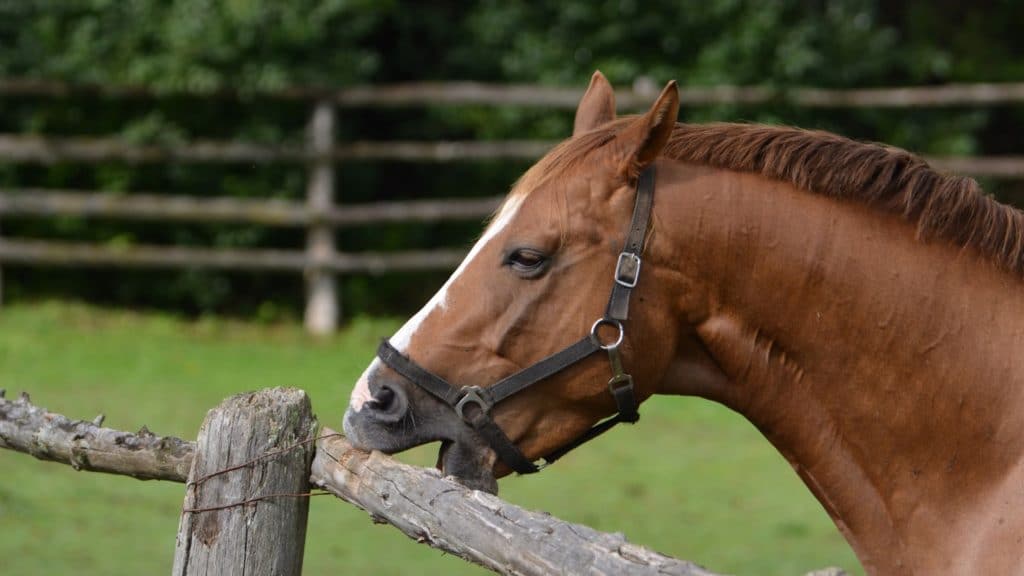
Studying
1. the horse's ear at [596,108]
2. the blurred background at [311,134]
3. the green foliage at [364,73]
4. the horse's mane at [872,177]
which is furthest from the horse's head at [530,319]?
the green foliage at [364,73]

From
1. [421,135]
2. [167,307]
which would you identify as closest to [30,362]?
[167,307]

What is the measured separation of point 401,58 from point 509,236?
473 inches

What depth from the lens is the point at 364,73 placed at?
13.1m

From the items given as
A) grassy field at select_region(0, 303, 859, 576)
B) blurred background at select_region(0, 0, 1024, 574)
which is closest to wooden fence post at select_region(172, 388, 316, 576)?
grassy field at select_region(0, 303, 859, 576)

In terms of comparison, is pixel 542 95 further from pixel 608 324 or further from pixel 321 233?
pixel 608 324

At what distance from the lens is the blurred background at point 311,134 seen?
38.8ft

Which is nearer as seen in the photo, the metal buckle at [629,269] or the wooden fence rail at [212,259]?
the metal buckle at [629,269]

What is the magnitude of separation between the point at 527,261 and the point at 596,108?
25.5 inches

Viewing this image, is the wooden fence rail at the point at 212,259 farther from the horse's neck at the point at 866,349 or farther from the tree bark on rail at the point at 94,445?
the horse's neck at the point at 866,349

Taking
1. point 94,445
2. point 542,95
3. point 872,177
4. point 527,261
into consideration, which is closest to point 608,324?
point 527,261

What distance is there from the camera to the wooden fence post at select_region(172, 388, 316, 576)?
2963 millimetres

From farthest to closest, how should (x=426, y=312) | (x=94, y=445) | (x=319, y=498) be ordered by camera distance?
(x=319, y=498)
(x=94, y=445)
(x=426, y=312)

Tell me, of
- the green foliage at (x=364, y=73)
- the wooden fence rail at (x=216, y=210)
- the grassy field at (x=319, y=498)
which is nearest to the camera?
the grassy field at (x=319, y=498)

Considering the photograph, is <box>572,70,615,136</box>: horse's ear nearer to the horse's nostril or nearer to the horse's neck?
the horse's neck
